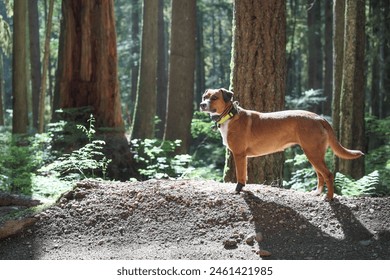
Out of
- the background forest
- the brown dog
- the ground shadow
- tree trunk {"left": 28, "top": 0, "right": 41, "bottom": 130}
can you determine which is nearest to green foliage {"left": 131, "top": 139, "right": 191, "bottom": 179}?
the background forest

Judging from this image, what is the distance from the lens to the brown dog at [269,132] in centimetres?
548

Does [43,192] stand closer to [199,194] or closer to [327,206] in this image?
[199,194]

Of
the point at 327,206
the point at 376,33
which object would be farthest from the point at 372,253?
the point at 376,33

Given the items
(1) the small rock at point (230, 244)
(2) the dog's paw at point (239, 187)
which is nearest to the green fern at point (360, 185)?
(2) the dog's paw at point (239, 187)

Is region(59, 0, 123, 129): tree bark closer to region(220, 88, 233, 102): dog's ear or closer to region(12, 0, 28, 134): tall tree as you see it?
region(12, 0, 28, 134): tall tree

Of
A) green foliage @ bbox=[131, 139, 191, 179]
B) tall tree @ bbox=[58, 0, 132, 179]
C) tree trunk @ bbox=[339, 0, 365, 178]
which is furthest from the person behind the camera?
tall tree @ bbox=[58, 0, 132, 179]

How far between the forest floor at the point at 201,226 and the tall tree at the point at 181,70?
8.16m

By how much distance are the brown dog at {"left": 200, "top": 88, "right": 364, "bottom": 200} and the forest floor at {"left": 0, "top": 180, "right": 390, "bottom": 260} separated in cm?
39

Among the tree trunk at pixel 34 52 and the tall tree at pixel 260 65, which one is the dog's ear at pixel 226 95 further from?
the tree trunk at pixel 34 52

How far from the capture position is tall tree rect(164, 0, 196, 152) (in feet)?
45.8

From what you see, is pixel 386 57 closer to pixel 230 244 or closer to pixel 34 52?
pixel 34 52
